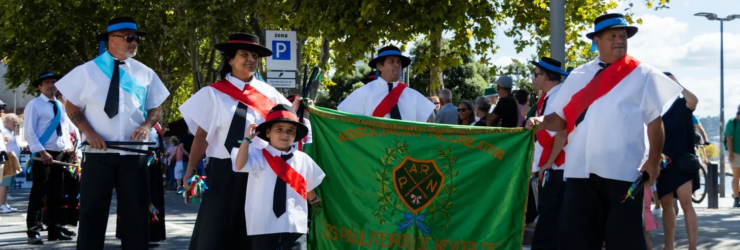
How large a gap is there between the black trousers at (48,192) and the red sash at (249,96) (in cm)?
529

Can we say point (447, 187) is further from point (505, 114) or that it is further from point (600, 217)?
Answer: point (505, 114)

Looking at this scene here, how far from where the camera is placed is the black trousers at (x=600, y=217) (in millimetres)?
6047

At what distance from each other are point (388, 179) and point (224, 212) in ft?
4.70

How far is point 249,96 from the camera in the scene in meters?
7.16

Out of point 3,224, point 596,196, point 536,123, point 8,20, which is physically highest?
point 8,20

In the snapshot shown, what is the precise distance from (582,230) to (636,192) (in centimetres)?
43

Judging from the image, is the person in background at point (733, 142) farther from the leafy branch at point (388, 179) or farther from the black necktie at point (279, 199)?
the black necktie at point (279, 199)

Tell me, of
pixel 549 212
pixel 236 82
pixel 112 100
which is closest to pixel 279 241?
pixel 236 82

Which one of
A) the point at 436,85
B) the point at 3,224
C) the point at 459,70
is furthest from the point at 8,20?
the point at 3,224

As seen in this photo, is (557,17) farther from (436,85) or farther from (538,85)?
(436,85)

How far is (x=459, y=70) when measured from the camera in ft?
159

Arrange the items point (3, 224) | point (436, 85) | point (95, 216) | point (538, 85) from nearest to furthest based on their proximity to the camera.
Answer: point (95, 216), point (538, 85), point (3, 224), point (436, 85)

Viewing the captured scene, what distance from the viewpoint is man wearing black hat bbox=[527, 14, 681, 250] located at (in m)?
6.04

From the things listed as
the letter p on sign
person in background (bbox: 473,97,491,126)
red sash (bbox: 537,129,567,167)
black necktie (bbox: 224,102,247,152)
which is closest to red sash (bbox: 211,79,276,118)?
black necktie (bbox: 224,102,247,152)
